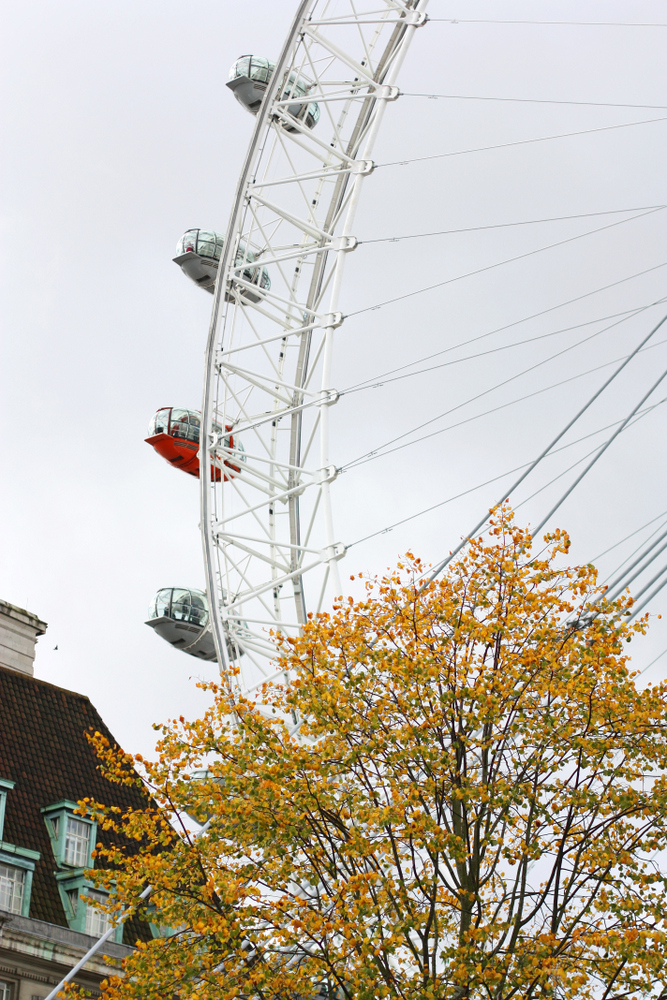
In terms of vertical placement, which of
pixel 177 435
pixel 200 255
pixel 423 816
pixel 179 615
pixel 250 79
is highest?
pixel 250 79

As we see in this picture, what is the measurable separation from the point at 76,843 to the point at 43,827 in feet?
2.13

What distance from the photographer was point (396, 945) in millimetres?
15469

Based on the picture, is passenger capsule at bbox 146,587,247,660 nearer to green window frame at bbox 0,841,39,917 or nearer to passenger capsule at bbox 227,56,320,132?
green window frame at bbox 0,841,39,917

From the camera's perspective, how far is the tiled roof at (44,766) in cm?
2556

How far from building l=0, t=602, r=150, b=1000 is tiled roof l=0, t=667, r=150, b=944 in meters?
0.02

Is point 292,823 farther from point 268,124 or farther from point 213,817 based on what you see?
point 268,124

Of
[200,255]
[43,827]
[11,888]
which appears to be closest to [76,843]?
[43,827]

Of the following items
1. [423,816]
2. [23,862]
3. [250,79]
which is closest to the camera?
[423,816]

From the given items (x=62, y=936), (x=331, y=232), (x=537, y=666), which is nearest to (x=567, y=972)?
(x=537, y=666)

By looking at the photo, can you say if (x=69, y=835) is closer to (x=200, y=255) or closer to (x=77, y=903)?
(x=77, y=903)

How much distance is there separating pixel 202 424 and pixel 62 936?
1166 cm

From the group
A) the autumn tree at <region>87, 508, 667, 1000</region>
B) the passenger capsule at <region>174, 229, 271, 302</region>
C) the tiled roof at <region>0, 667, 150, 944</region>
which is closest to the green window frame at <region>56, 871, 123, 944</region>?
the tiled roof at <region>0, 667, 150, 944</region>

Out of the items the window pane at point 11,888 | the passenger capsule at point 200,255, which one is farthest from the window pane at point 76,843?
the passenger capsule at point 200,255

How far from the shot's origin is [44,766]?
1078 inches
